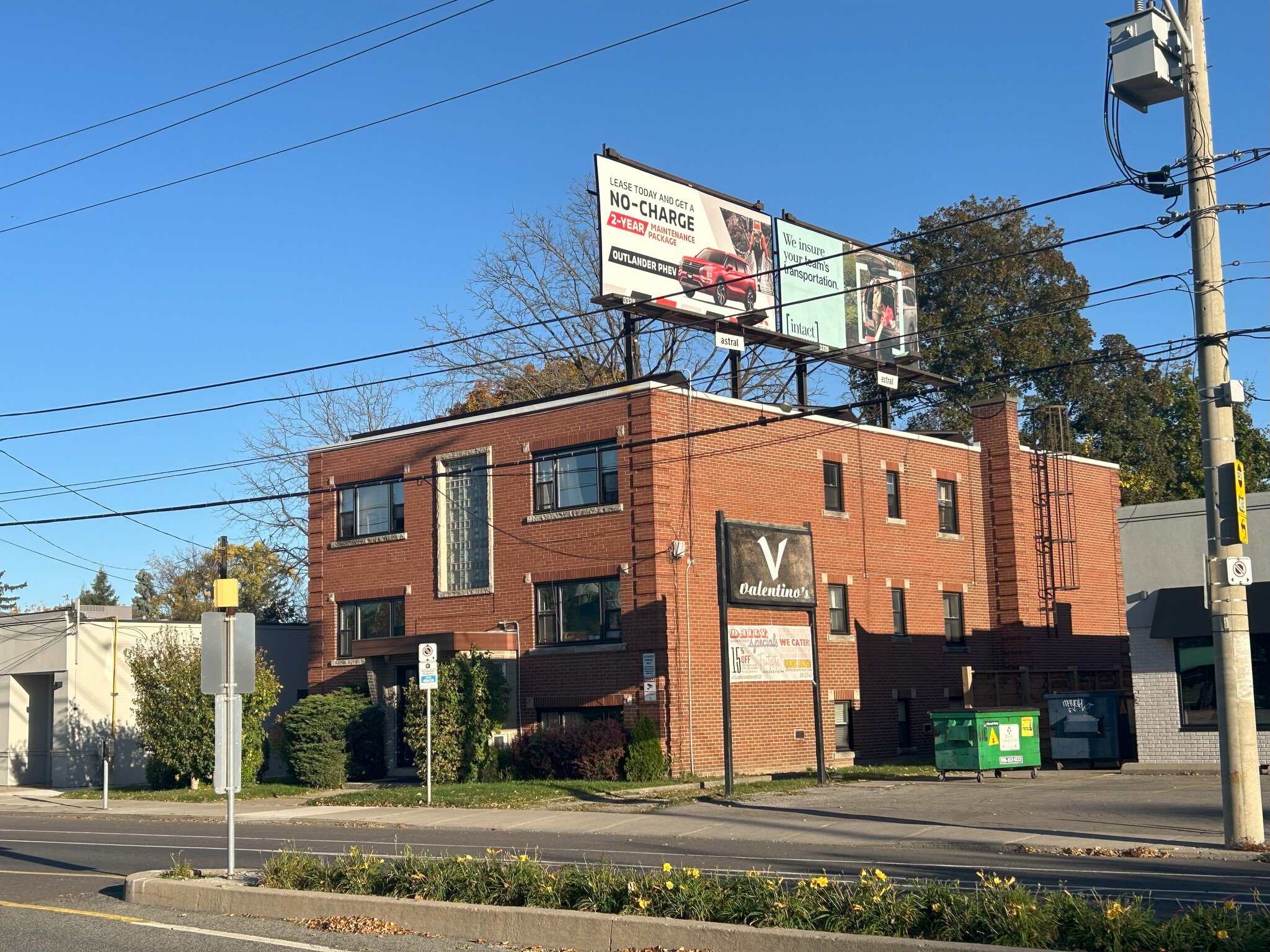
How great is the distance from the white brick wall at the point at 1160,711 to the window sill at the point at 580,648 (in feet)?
35.6

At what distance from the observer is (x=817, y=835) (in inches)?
753

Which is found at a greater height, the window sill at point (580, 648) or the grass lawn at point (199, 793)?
the window sill at point (580, 648)

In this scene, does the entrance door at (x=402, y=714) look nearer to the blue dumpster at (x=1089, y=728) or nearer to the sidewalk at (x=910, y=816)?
the sidewalk at (x=910, y=816)

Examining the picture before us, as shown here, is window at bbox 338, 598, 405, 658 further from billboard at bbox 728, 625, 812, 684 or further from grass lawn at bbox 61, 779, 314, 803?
billboard at bbox 728, 625, 812, 684

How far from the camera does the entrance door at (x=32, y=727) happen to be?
1553 inches

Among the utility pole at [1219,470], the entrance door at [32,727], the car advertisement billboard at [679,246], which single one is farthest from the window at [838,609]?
the entrance door at [32,727]

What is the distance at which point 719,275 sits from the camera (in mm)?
33781

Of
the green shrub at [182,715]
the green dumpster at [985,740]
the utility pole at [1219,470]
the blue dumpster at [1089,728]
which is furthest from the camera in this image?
the green shrub at [182,715]

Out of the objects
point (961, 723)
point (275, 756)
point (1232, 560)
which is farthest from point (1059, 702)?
point (275, 756)

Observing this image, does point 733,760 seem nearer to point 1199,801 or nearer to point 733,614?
point 733,614

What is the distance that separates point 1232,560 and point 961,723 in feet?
36.6

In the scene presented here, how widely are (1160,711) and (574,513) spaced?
13390 millimetres

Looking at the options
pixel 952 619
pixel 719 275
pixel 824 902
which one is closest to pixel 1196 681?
pixel 952 619

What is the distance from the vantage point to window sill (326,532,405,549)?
35.3 metres
